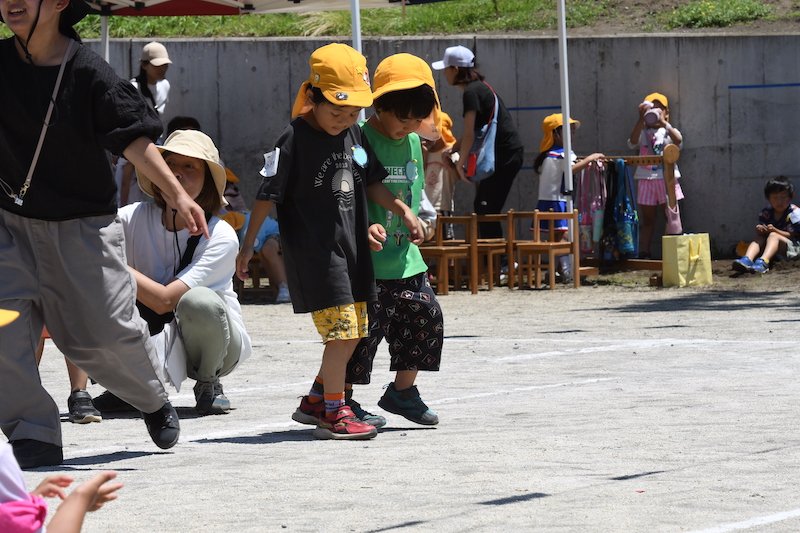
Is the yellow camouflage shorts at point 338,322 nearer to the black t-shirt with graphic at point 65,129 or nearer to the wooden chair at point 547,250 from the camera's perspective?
the black t-shirt with graphic at point 65,129

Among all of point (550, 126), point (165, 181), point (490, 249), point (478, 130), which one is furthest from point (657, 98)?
point (165, 181)

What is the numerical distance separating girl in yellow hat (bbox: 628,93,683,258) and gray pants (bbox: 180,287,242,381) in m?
9.60

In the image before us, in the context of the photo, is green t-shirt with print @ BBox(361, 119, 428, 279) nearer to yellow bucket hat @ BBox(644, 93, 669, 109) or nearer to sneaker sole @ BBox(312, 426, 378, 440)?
sneaker sole @ BBox(312, 426, 378, 440)

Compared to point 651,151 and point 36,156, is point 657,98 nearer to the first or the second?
point 651,151

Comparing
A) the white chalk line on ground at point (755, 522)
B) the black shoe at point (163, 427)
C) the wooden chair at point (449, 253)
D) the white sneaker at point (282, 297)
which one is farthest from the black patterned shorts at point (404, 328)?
the wooden chair at point (449, 253)

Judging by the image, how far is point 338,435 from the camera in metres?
6.89

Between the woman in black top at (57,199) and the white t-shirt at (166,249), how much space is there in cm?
156

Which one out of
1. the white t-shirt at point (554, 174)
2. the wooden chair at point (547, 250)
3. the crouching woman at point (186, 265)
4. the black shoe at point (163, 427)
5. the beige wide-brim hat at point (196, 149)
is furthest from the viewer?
the white t-shirt at point (554, 174)

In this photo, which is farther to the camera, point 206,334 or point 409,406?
point 206,334

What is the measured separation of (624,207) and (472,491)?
36.3 feet

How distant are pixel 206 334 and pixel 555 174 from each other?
880cm

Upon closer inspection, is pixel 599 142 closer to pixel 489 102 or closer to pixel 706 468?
pixel 489 102

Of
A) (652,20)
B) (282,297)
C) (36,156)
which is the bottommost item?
(282,297)

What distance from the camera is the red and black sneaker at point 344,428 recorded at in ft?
22.6
